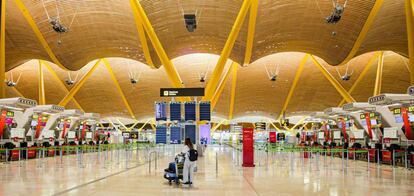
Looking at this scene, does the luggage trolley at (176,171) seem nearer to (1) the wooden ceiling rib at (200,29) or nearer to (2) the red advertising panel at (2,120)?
(2) the red advertising panel at (2,120)

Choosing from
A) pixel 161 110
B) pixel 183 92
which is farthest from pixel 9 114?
pixel 183 92

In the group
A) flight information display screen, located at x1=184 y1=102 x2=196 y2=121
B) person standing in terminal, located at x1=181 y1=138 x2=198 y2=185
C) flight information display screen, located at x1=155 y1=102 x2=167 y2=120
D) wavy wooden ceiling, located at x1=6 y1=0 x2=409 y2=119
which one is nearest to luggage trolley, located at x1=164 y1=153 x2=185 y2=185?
person standing in terminal, located at x1=181 y1=138 x2=198 y2=185

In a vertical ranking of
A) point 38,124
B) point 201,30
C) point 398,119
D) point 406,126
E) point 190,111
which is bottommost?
point 406,126

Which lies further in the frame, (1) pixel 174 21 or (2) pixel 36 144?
(1) pixel 174 21

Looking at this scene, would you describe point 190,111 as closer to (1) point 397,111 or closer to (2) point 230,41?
(2) point 230,41

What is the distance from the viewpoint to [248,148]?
18.8 meters

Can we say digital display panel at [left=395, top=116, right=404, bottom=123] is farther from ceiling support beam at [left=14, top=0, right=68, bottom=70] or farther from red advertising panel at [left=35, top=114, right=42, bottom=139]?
ceiling support beam at [left=14, top=0, right=68, bottom=70]

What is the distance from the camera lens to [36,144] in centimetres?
2855

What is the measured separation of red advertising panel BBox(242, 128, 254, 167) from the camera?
727 inches

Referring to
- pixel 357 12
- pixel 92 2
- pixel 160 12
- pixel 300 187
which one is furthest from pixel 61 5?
pixel 300 187

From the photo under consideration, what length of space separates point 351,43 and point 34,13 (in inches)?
1022

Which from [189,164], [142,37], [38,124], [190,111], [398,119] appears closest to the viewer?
[189,164]

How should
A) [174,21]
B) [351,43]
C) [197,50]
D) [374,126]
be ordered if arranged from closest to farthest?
1. [374,126]
2. [174,21]
3. [351,43]
4. [197,50]

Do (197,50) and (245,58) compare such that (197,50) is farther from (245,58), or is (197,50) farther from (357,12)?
(357,12)
